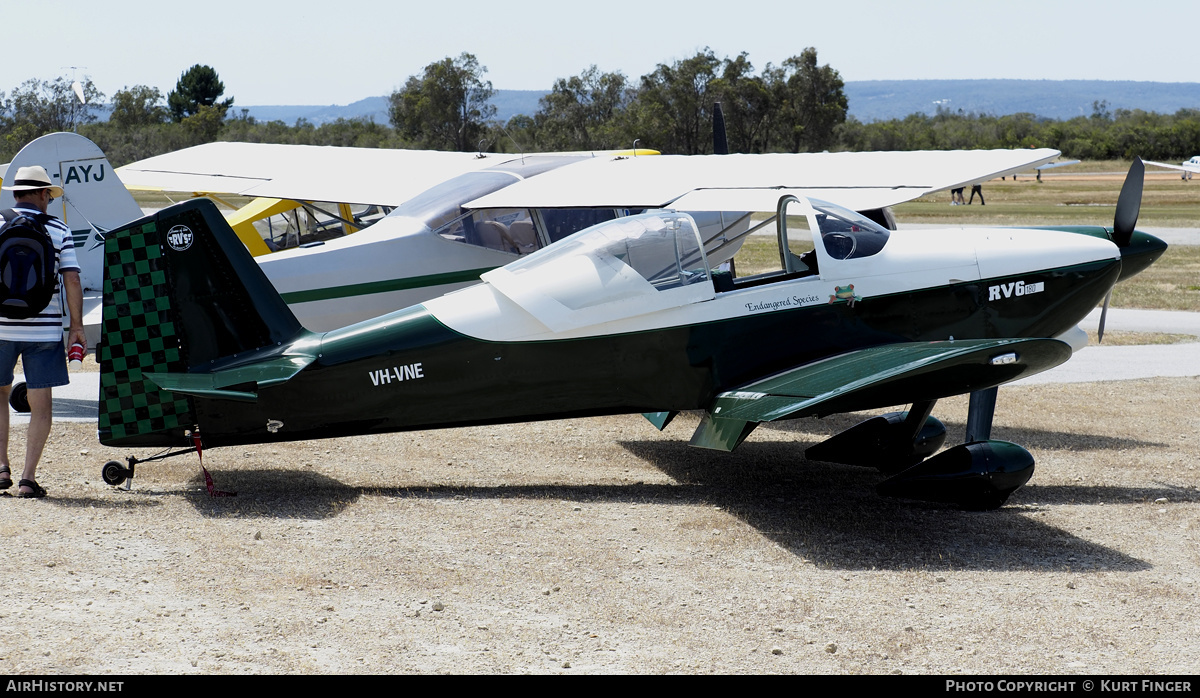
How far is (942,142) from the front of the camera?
79750 mm

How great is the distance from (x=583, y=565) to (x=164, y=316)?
10.5ft

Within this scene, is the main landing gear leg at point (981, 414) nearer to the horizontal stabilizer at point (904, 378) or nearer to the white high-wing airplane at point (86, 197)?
the horizontal stabilizer at point (904, 378)

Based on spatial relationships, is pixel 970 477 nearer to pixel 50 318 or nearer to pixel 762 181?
pixel 762 181

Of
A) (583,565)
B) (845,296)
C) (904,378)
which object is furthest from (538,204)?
(583,565)

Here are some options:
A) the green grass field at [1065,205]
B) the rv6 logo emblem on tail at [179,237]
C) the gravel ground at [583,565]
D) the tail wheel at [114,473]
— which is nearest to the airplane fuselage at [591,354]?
the tail wheel at [114,473]

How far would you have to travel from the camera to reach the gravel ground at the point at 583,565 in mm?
4480

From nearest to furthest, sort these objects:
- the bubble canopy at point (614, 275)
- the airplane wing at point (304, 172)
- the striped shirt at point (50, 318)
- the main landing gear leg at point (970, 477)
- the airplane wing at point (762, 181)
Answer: the striped shirt at point (50, 318)
the main landing gear leg at point (970, 477)
the bubble canopy at point (614, 275)
the airplane wing at point (762, 181)
the airplane wing at point (304, 172)

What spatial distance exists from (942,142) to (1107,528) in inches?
3096

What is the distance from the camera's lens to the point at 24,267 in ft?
21.0

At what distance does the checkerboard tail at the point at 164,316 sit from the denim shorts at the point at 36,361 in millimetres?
289

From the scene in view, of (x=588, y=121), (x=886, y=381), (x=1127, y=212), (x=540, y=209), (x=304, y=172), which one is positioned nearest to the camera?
(x=886, y=381)

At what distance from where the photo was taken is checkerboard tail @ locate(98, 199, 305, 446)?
6625 mm

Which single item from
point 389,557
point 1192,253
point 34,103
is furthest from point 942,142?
point 389,557

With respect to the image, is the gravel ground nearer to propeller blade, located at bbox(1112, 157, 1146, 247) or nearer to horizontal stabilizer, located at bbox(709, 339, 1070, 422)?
horizontal stabilizer, located at bbox(709, 339, 1070, 422)
